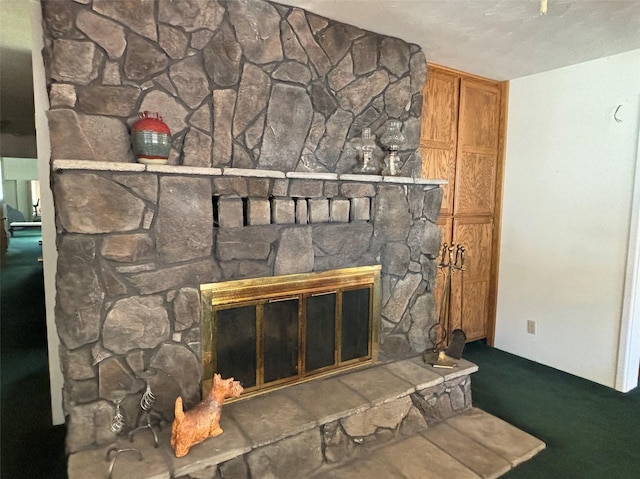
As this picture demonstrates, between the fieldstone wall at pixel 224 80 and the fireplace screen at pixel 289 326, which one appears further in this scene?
the fireplace screen at pixel 289 326

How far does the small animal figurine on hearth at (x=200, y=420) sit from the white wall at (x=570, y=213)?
8.48 ft

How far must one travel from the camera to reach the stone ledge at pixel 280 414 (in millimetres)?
1531

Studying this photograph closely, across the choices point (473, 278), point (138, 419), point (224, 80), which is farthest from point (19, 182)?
point (473, 278)

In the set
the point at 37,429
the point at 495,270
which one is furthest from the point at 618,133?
the point at 37,429

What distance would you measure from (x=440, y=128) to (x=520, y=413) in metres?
2.12

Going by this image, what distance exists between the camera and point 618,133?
266cm

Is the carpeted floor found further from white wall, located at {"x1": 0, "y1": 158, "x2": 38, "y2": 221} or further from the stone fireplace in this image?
white wall, located at {"x1": 0, "y1": 158, "x2": 38, "y2": 221}

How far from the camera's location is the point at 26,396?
2449 millimetres

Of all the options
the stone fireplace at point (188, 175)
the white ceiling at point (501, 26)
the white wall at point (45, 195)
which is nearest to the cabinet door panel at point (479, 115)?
the white ceiling at point (501, 26)

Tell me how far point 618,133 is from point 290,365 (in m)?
2.75

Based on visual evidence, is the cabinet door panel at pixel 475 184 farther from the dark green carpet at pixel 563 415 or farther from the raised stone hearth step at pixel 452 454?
the raised stone hearth step at pixel 452 454

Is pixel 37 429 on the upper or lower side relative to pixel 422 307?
lower

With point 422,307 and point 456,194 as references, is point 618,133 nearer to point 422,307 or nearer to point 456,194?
point 456,194

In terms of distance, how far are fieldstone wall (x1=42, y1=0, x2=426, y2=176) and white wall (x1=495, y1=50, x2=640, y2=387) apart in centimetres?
128
